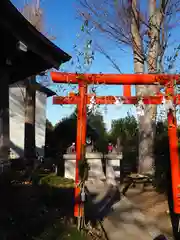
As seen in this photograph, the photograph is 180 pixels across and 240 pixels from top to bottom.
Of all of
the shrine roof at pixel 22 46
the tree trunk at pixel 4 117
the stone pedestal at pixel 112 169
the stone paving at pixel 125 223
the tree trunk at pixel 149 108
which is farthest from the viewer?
the tree trunk at pixel 149 108

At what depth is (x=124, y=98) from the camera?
21.1 feet

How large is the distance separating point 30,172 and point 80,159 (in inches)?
161

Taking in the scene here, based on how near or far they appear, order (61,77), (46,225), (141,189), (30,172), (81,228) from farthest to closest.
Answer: (141,189) < (30,172) < (61,77) < (81,228) < (46,225)

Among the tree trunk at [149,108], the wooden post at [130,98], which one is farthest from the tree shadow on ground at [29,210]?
the tree trunk at [149,108]

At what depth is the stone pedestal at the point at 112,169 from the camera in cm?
1004

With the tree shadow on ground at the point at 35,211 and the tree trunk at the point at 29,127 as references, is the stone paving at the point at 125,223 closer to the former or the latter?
the tree shadow on ground at the point at 35,211

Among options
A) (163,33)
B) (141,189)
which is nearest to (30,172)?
(141,189)

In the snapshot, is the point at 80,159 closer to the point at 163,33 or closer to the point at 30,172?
the point at 30,172

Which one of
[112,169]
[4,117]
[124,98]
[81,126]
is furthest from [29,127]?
[4,117]

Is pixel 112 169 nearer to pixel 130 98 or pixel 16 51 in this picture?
pixel 130 98

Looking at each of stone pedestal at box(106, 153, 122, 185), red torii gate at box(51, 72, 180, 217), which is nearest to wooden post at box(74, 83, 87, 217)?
red torii gate at box(51, 72, 180, 217)

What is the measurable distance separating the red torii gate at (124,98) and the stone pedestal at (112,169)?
163 inches

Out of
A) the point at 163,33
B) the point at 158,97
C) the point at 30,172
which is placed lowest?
the point at 30,172

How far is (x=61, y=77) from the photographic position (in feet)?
19.3
